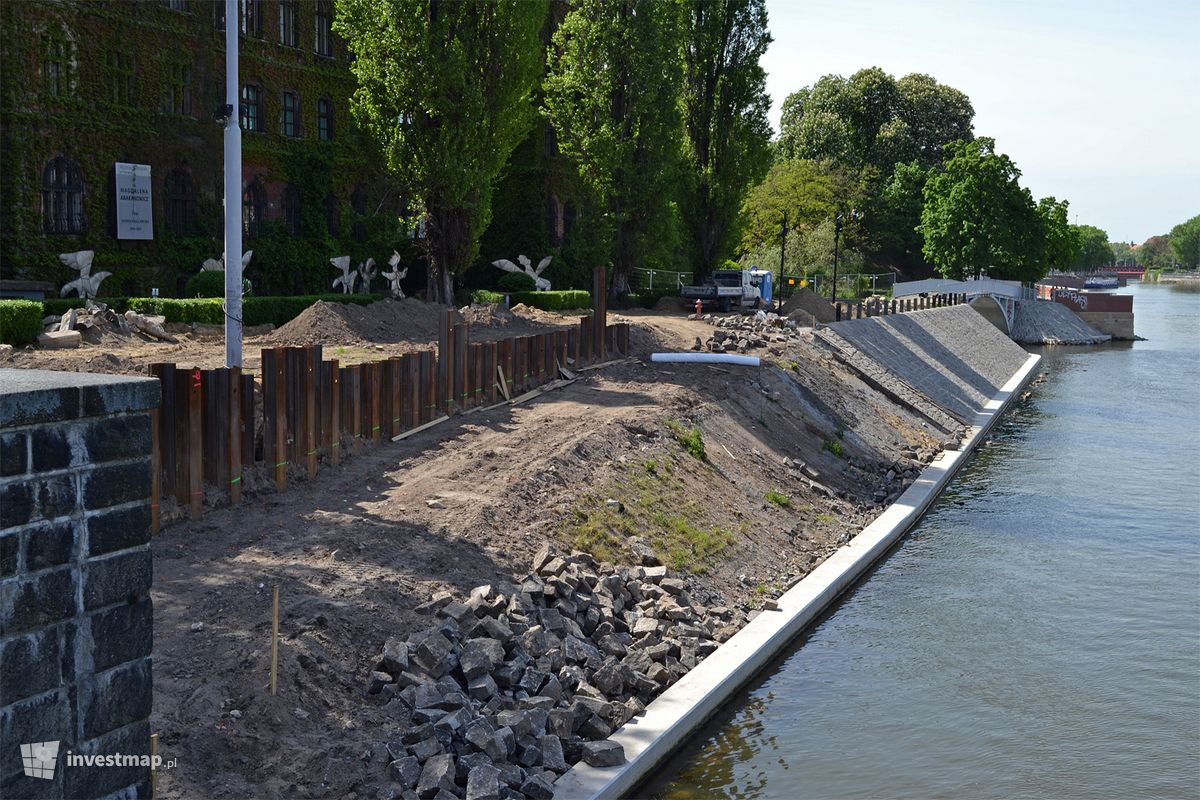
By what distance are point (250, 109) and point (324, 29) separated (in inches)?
221

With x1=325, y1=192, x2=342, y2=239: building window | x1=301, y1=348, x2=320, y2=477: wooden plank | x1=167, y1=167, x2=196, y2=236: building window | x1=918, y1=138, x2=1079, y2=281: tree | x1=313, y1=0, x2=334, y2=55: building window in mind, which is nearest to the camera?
x1=301, y1=348, x2=320, y2=477: wooden plank

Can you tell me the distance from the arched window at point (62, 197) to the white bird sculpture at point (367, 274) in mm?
10105

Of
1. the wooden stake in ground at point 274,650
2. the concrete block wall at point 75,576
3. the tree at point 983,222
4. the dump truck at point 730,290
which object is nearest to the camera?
the concrete block wall at point 75,576

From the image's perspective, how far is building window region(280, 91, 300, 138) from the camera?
44531 millimetres

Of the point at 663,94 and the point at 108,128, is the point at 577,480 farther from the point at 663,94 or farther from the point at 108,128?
the point at 663,94

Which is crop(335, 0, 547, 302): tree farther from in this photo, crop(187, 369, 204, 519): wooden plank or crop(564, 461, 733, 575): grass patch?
crop(187, 369, 204, 519): wooden plank

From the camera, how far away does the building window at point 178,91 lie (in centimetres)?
3941

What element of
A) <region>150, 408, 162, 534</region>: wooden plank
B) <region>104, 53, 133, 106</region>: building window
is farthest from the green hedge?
<region>150, 408, 162, 534</region>: wooden plank

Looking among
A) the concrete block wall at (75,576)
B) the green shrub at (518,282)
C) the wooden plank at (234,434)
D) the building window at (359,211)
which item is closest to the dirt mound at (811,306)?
the green shrub at (518,282)

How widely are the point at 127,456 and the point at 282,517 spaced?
930cm

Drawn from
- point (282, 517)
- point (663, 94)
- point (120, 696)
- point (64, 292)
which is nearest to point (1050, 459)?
point (663, 94)

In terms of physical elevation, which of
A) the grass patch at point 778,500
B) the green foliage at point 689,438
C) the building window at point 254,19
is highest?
the building window at point 254,19

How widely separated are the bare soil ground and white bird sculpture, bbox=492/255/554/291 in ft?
56.8

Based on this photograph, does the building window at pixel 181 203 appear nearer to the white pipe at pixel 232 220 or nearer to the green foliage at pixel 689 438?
the white pipe at pixel 232 220
